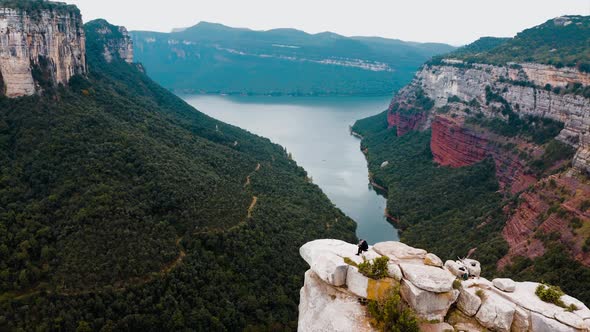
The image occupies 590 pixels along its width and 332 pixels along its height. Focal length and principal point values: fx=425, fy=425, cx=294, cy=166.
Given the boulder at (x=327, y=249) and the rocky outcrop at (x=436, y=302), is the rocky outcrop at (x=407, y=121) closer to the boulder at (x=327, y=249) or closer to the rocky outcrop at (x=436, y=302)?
the boulder at (x=327, y=249)

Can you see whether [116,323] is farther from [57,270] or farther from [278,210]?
[278,210]

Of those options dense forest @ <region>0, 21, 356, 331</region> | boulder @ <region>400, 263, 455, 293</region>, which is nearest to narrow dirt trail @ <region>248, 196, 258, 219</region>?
dense forest @ <region>0, 21, 356, 331</region>

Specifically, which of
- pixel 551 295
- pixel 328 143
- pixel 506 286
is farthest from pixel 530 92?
pixel 328 143

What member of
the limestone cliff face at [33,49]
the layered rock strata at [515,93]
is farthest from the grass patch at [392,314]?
the limestone cliff face at [33,49]

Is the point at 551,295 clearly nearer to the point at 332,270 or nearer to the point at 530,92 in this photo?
the point at 332,270

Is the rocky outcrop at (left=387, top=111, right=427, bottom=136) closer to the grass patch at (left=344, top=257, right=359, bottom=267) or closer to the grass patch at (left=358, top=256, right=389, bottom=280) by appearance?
the grass patch at (left=344, top=257, right=359, bottom=267)

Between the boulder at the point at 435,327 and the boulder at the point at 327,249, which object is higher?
the boulder at the point at 327,249

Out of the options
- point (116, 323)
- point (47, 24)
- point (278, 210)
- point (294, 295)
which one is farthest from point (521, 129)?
point (47, 24)
